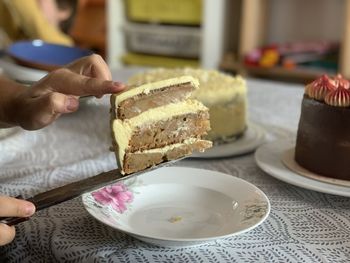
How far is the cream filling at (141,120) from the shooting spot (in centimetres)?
72

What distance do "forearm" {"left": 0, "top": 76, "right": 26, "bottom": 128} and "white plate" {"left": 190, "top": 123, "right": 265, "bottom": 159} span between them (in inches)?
11.7

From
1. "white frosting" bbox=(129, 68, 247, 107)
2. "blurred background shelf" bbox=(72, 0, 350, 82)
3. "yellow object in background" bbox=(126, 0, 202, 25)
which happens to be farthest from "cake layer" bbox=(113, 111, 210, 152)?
"yellow object in background" bbox=(126, 0, 202, 25)

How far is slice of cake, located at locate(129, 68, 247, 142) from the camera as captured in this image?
1.03m

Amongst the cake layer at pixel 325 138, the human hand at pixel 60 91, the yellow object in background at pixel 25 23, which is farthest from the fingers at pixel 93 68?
the yellow object in background at pixel 25 23

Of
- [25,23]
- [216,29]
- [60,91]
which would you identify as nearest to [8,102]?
[60,91]

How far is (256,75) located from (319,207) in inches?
77.3

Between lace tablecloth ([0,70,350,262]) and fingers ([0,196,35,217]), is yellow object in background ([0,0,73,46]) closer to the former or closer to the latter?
lace tablecloth ([0,70,350,262])

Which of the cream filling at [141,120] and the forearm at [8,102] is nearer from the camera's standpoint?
the cream filling at [141,120]

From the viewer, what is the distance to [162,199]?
2.52 feet

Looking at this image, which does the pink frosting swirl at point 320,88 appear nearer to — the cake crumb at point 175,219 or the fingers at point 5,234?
the cake crumb at point 175,219

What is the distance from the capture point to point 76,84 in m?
0.75

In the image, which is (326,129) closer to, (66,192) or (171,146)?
(171,146)

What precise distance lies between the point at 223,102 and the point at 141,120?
0.34 metres

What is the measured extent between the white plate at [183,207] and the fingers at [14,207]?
73mm
